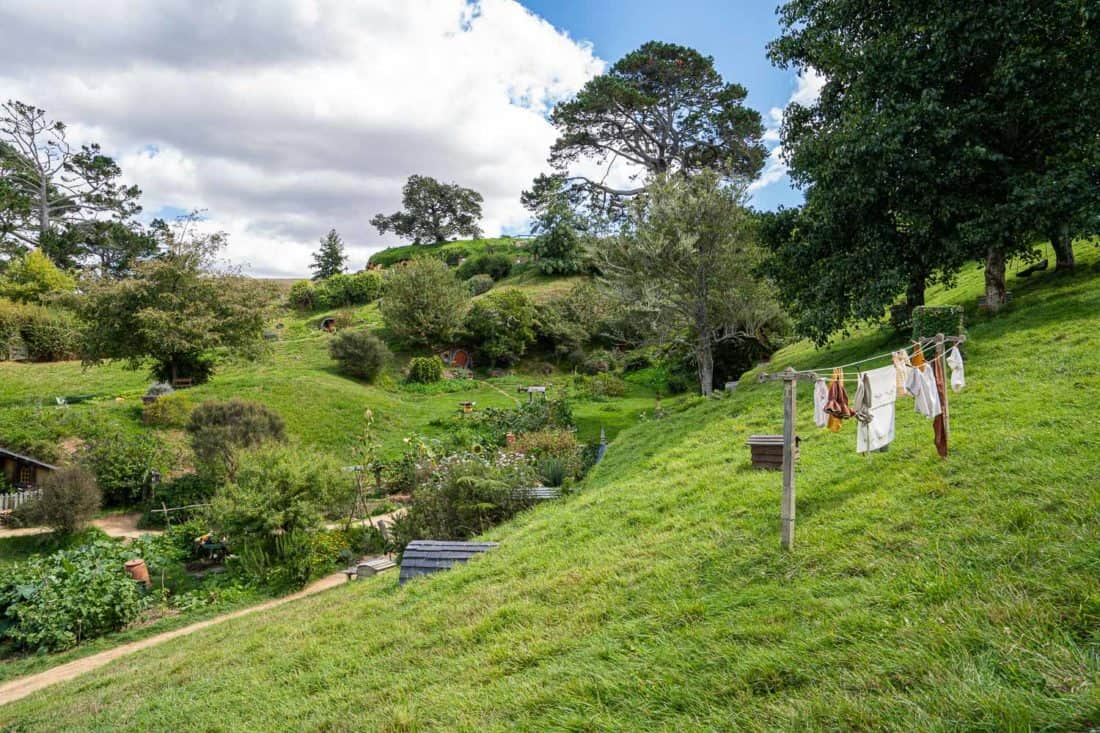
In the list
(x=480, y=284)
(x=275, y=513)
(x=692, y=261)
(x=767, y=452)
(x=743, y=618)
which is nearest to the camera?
(x=743, y=618)

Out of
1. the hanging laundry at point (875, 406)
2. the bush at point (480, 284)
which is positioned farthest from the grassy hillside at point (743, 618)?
the bush at point (480, 284)

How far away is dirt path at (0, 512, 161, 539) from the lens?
44.6 feet

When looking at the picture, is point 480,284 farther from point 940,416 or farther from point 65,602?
point 940,416

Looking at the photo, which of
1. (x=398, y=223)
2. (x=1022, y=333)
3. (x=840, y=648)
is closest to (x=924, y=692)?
(x=840, y=648)

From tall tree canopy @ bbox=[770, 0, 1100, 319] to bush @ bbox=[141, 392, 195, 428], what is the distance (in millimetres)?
19551

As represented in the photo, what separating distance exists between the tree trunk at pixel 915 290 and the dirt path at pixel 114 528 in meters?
19.2

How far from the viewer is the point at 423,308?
31.1m

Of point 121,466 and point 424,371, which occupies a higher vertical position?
point 424,371

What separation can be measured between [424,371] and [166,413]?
11.8 meters

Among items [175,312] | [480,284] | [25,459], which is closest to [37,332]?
[175,312]

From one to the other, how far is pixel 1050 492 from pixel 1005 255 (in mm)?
10912

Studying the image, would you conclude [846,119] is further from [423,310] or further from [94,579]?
[423,310]

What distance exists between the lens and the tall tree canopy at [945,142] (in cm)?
1030

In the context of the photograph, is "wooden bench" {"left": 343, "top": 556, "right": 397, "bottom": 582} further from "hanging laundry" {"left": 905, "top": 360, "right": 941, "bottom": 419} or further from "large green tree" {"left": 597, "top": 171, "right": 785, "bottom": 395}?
"large green tree" {"left": 597, "top": 171, "right": 785, "bottom": 395}
